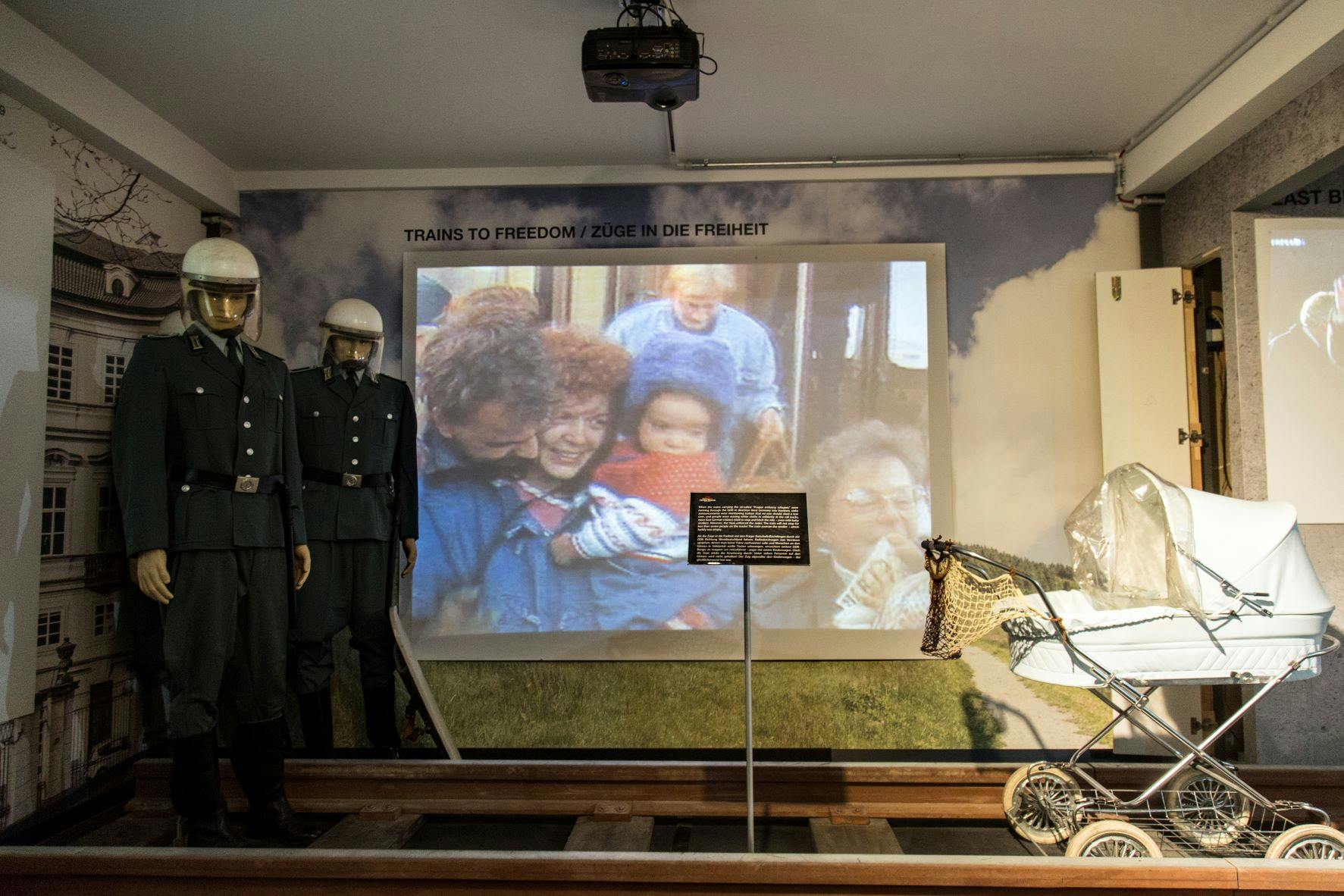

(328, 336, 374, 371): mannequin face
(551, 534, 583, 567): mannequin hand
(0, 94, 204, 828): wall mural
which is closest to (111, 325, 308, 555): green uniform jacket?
(328, 336, 374, 371): mannequin face

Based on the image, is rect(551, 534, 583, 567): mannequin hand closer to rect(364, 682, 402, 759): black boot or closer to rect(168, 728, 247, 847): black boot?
rect(364, 682, 402, 759): black boot

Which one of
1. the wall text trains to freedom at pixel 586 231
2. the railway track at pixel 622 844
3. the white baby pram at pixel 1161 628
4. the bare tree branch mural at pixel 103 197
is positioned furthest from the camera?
the wall text trains to freedom at pixel 586 231

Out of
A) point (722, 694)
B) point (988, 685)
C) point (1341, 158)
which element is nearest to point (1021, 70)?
point (1341, 158)

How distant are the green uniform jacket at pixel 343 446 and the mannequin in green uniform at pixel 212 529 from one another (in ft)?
2.14

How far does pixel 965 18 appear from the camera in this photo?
3.54 m

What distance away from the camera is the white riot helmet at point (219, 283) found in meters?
3.16

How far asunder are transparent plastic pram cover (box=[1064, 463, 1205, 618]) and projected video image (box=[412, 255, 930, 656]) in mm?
1636

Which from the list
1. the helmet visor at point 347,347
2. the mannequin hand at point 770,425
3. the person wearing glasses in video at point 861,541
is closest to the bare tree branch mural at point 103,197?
the helmet visor at point 347,347

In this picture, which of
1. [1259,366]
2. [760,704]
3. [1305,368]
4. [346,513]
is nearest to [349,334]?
[346,513]

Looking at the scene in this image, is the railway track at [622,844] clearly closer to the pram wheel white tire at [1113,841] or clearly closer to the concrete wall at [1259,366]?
the pram wheel white tire at [1113,841]

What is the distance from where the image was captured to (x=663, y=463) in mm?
4875

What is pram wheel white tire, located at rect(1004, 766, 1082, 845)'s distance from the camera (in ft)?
10.3

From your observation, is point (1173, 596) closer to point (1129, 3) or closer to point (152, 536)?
point (1129, 3)

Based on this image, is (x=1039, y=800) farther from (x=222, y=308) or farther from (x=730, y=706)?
(x=222, y=308)
